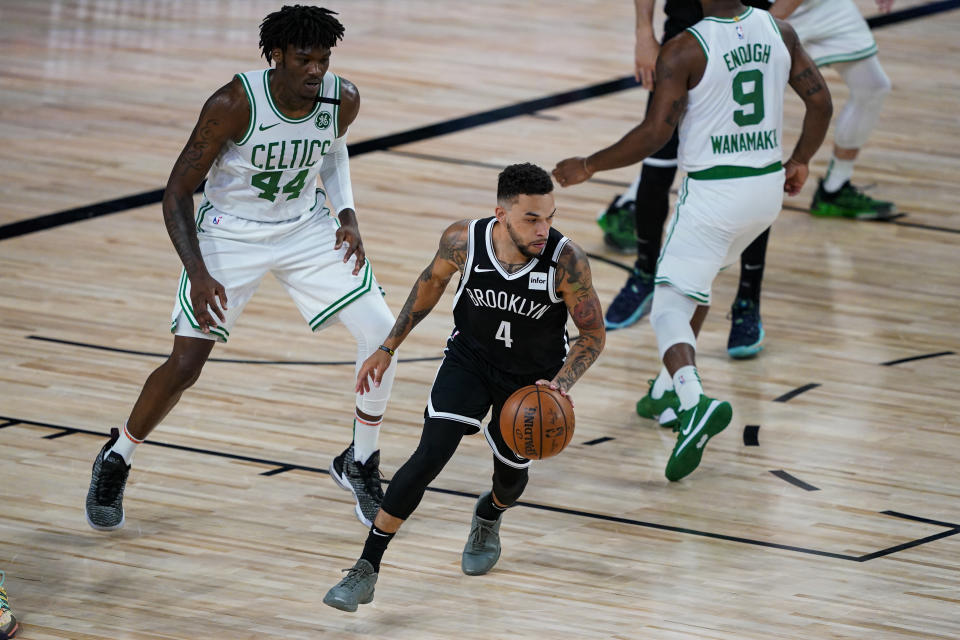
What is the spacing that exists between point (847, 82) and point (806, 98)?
3.34 m

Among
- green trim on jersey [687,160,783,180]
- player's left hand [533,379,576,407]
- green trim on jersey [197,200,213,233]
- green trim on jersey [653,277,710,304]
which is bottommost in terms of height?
green trim on jersey [653,277,710,304]

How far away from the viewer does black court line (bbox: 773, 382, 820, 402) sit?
637 centimetres

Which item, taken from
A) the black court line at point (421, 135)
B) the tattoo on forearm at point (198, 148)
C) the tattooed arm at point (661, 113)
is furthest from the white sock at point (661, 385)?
the black court line at point (421, 135)

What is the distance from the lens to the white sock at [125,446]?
489cm

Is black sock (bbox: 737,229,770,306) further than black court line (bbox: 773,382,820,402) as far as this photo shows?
Yes

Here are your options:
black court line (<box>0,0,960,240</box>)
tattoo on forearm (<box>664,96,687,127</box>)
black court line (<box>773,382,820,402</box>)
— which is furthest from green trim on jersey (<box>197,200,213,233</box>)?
black court line (<box>0,0,960,240</box>)

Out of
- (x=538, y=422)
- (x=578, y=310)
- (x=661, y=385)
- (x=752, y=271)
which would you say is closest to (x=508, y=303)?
(x=578, y=310)

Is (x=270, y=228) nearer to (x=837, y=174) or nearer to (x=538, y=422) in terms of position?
(x=538, y=422)

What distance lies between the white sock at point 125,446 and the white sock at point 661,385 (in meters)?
2.21

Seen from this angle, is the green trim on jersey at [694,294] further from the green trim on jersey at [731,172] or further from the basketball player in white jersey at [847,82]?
the basketball player in white jersey at [847,82]

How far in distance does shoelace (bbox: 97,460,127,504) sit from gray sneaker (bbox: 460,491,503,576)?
1.17 meters

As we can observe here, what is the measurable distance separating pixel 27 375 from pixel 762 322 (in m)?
3.53

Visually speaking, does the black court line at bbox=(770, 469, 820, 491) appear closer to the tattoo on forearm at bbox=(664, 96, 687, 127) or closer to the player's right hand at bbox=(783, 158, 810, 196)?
the player's right hand at bbox=(783, 158, 810, 196)

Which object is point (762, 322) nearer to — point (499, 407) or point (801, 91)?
point (801, 91)
